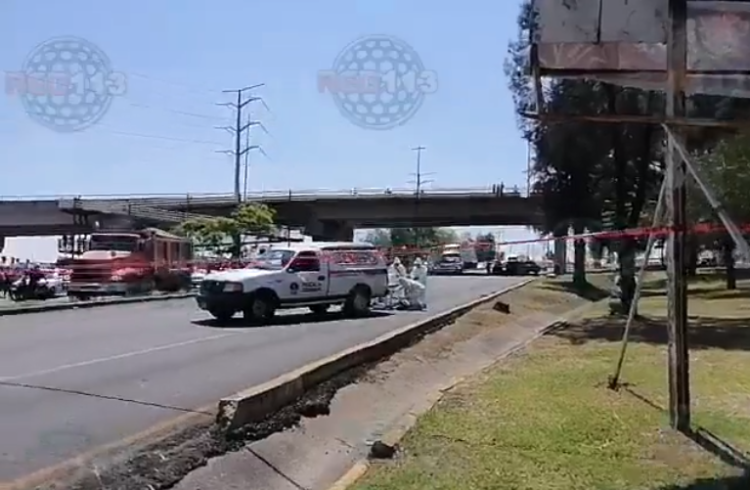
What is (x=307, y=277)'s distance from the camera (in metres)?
25.9

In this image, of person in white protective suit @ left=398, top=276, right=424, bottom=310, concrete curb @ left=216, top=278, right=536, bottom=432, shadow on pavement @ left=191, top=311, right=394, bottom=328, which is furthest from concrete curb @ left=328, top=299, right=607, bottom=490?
person in white protective suit @ left=398, top=276, right=424, bottom=310

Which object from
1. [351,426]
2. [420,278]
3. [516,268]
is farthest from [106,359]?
[516,268]

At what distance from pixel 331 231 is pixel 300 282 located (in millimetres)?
49255

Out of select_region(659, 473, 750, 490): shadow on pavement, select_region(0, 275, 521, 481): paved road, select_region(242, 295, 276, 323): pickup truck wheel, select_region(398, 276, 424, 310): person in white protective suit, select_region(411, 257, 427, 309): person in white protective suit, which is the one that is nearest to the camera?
select_region(659, 473, 750, 490): shadow on pavement

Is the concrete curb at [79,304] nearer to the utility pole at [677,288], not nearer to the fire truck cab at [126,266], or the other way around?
the fire truck cab at [126,266]

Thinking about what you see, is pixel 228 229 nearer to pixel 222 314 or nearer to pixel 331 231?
pixel 331 231

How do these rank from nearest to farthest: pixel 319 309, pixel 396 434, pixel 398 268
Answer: pixel 396 434
pixel 319 309
pixel 398 268

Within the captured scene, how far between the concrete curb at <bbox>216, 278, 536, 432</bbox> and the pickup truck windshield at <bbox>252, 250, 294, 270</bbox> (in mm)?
7099

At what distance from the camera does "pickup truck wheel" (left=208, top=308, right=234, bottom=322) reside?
24.4 metres

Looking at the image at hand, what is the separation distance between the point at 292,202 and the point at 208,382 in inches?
2303

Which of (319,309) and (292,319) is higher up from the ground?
(319,309)

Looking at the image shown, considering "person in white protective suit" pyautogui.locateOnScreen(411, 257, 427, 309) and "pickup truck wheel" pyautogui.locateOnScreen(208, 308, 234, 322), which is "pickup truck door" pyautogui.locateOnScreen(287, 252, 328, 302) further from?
"person in white protective suit" pyautogui.locateOnScreen(411, 257, 427, 309)

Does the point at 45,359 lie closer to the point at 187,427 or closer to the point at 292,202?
the point at 187,427

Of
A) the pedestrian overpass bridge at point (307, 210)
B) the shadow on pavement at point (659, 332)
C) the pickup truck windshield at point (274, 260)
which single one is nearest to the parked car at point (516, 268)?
the pedestrian overpass bridge at point (307, 210)
